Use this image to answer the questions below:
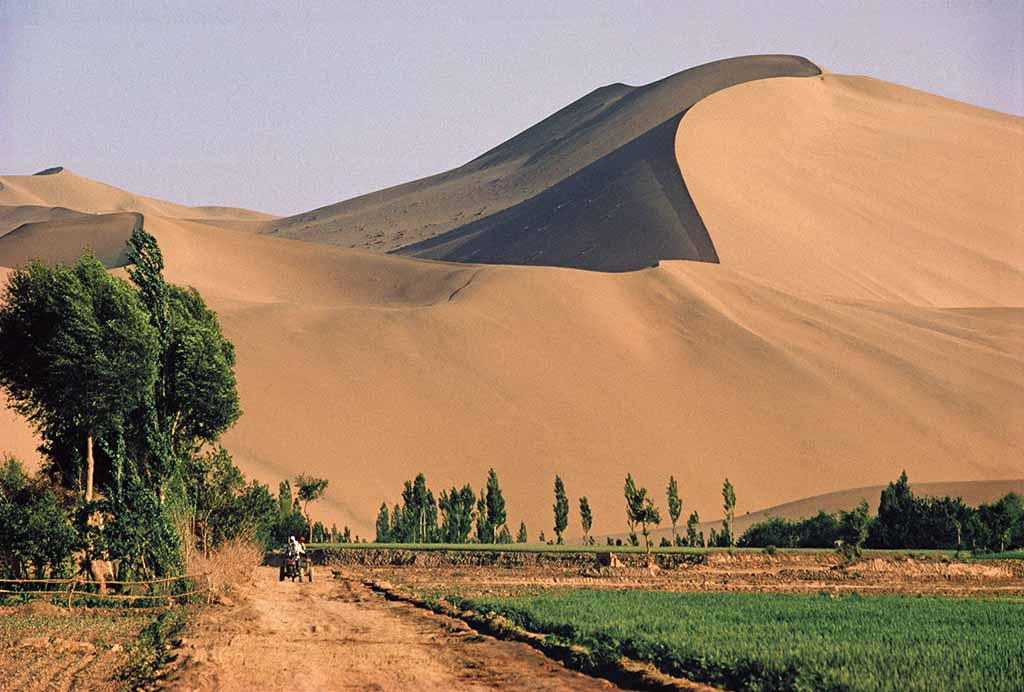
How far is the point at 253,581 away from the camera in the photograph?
4172cm

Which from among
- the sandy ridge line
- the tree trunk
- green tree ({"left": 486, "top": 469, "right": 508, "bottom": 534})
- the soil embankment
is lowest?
the sandy ridge line

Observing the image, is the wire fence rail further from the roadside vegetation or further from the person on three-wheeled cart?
the roadside vegetation

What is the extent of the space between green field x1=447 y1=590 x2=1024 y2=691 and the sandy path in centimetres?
137

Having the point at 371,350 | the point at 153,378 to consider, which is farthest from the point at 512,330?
the point at 153,378

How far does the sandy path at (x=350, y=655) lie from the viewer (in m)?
19.1

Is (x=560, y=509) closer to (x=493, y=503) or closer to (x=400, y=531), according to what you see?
(x=493, y=503)

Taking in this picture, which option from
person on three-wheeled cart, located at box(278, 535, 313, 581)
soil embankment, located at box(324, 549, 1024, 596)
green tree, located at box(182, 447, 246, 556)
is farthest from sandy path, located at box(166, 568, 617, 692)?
green tree, located at box(182, 447, 246, 556)

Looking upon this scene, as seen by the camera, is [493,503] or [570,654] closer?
[570,654]

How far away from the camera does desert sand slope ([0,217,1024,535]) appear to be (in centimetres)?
9275

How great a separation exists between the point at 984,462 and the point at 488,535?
43.4 meters

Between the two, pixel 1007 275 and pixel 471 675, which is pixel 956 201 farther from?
pixel 471 675

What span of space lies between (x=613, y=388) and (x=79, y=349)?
7371 centimetres

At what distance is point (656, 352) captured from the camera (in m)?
111

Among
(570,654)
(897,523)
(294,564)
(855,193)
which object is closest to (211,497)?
(294,564)
